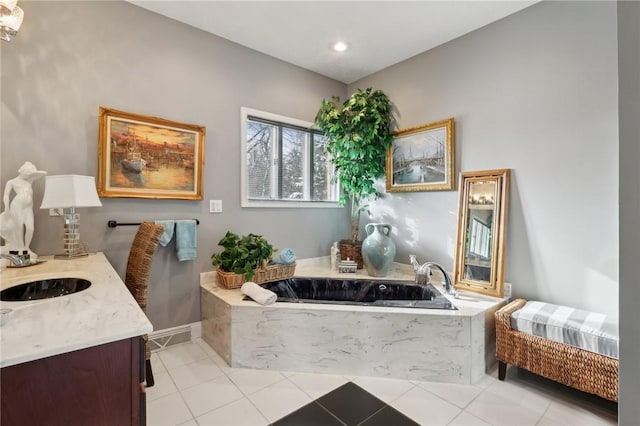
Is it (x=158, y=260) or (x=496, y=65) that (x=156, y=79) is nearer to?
(x=158, y=260)

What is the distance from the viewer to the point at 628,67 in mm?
542

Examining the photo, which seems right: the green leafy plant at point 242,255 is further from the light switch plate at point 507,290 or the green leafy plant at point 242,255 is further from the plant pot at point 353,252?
the light switch plate at point 507,290

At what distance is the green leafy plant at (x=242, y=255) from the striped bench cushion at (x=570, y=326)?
1955mm

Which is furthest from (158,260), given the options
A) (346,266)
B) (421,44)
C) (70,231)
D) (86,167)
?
(421,44)

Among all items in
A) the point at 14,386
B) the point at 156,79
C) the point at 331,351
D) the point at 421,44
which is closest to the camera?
the point at 14,386

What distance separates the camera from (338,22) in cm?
257

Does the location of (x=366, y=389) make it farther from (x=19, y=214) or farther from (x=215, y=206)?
(x=19, y=214)

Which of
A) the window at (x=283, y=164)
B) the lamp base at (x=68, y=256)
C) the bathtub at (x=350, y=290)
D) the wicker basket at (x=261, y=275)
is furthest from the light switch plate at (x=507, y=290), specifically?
the lamp base at (x=68, y=256)

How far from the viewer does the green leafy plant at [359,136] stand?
3.13 metres

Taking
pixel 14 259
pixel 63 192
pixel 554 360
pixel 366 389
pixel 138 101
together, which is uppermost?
pixel 138 101

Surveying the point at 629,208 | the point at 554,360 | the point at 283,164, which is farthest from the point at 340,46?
the point at 554,360

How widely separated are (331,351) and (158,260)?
1600mm

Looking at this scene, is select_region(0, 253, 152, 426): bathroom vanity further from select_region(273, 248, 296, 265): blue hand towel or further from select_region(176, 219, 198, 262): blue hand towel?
select_region(273, 248, 296, 265): blue hand towel

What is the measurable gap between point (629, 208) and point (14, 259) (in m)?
2.48
